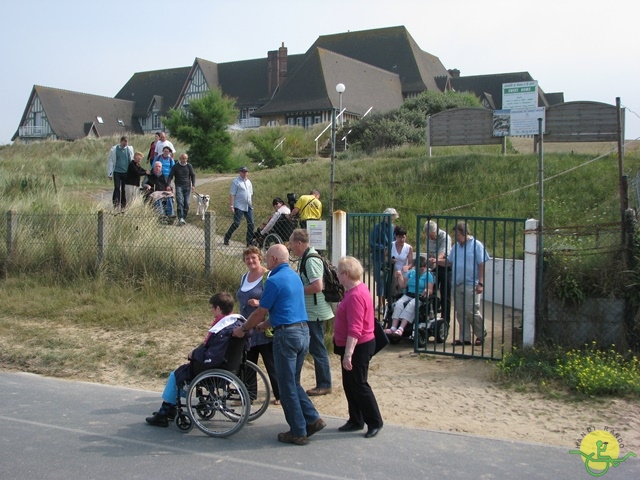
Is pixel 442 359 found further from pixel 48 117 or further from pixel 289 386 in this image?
pixel 48 117

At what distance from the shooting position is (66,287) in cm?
1149

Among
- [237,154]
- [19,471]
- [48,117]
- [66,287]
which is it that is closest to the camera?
[19,471]

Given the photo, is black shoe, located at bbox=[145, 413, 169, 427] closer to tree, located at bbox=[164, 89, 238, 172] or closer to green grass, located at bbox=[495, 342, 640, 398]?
green grass, located at bbox=[495, 342, 640, 398]

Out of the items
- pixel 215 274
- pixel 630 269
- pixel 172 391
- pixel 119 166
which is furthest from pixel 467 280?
pixel 119 166

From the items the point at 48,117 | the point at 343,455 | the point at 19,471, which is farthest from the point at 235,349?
the point at 48,117

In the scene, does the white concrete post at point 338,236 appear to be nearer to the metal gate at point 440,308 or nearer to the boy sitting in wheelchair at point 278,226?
the metal gate at point 440,308

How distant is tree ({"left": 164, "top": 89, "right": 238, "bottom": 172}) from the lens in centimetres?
2686

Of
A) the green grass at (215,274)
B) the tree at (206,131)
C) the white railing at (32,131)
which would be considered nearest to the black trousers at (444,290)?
the green grass at (215,274)

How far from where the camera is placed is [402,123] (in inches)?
1117

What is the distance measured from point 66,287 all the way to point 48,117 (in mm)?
56434

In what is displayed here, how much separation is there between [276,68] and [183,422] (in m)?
59.3

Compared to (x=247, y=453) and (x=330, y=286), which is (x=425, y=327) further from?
(x=247, y=453)

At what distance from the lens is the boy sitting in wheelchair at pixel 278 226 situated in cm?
1305

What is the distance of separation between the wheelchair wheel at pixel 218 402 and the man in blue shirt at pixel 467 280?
11.5ft
